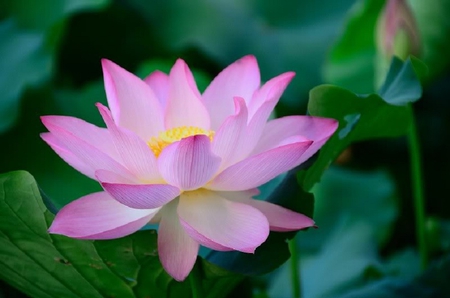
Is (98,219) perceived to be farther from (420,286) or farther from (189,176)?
(420,286)

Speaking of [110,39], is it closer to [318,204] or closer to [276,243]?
[318,204]

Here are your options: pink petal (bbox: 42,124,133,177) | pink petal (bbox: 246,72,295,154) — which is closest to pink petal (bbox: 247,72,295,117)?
pink petal (bbox: 246,72,295,154)

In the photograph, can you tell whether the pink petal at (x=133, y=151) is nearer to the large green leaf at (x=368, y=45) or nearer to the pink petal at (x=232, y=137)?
the pink petal at (x=232, y=137)

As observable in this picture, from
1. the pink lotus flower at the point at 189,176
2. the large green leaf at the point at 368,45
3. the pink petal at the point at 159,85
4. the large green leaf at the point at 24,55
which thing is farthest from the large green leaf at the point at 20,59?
the large green leaf at the point at 368,45

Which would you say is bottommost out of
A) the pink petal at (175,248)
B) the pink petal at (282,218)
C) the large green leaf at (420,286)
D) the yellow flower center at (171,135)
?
the large green leaf at (420,286)

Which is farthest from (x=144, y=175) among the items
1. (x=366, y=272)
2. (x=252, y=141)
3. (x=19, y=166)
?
(x=19, y=166)

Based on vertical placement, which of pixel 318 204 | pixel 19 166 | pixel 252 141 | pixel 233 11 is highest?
pixel 252 141

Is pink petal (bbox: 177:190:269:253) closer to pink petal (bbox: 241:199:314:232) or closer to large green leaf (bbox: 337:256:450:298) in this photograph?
pink petal (bbox: 241:199:314:232)
